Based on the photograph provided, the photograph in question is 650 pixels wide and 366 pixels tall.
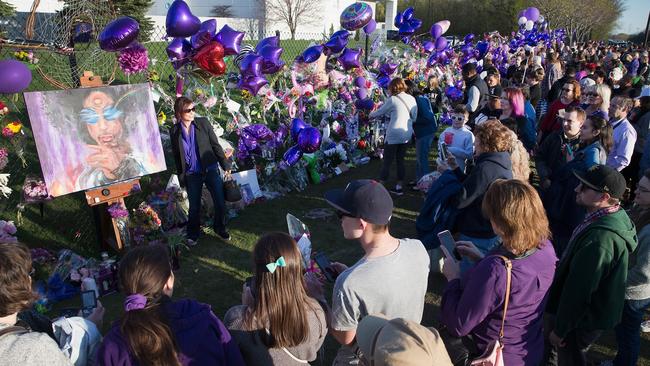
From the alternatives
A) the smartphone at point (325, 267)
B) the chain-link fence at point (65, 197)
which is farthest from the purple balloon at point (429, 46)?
the smartphone at point (325, 267)

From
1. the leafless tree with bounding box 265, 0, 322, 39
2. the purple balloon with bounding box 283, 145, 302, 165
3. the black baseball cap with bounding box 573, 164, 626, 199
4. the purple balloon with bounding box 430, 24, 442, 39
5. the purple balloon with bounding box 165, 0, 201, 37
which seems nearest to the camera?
the black baseball cap with bounding box 573, 164, 626, 199

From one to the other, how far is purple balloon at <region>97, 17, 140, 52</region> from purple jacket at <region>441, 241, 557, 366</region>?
398cm

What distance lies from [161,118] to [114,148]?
6.66 feet

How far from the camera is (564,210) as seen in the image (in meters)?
3.76

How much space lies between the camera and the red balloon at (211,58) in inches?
225

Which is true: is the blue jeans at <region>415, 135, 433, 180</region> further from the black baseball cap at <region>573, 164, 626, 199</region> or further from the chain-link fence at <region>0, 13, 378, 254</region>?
the black baseball cap at <region>573, 164, 626, 199</region>

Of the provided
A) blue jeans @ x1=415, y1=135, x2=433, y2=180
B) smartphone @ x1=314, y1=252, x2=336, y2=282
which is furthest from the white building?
smartphone @ x1=314, y1=252, x2=336, y2=282

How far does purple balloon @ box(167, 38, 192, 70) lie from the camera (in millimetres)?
5773

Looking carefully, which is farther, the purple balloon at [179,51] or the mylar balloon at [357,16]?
the mylar balloon at [357,16]

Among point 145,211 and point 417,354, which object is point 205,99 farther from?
point 417,354

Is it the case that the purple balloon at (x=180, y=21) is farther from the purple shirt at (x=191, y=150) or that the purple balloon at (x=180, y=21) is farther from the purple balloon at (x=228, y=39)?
the purple shirt at (x=191, y=150)

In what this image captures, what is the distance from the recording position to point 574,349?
9.04 ft

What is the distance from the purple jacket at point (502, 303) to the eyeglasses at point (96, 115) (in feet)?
12.7

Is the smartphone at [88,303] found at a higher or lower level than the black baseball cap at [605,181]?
lower
